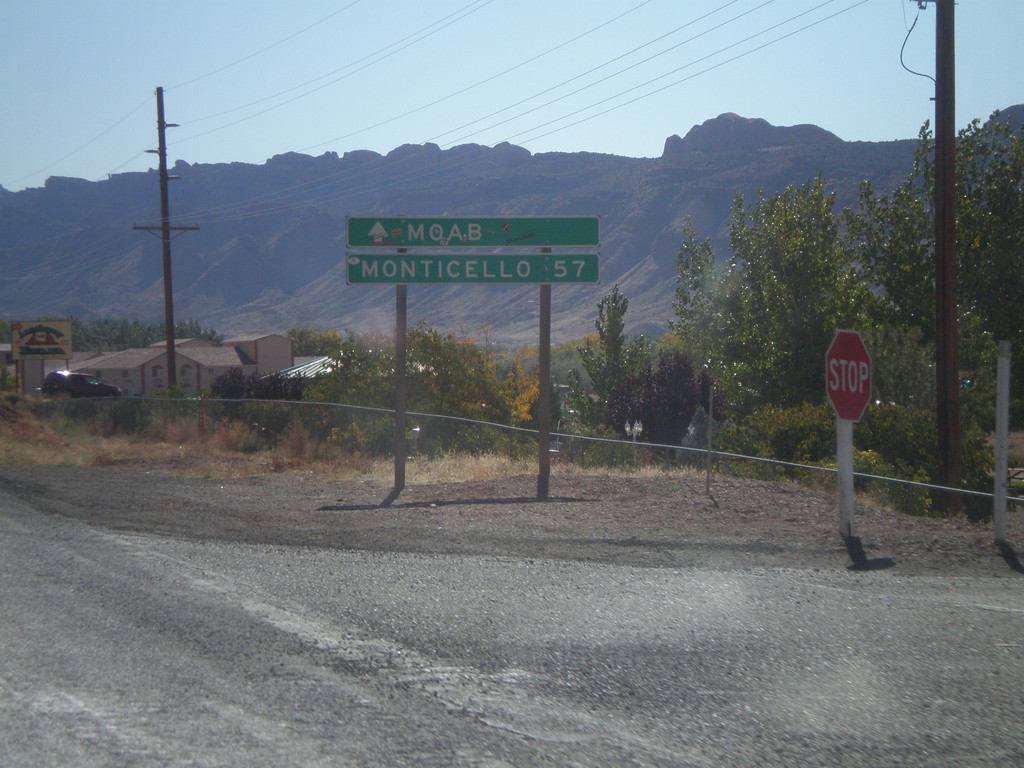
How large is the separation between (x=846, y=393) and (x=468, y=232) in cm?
713

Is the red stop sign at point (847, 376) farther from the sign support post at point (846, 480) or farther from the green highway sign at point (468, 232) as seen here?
the green highway sign at point (468, 232)

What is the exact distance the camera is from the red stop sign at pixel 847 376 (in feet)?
34.7

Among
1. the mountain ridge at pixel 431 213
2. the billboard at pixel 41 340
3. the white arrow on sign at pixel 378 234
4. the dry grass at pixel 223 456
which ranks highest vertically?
the mountain ridge at pixel 431 213

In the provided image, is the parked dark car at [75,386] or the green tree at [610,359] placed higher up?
the green tree at [610,359]

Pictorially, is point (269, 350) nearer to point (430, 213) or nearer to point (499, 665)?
point (430, 213)

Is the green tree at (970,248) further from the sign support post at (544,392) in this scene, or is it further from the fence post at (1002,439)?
the fence post at (1002,439)

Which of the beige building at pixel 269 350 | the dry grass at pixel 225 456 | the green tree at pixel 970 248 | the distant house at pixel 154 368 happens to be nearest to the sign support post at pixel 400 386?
the dry grass at pixel 225 456

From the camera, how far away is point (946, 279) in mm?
16500

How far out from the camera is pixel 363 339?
38.7 m

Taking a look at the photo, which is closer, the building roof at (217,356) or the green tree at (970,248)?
the green tree at (970,248)

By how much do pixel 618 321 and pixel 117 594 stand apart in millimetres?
37861

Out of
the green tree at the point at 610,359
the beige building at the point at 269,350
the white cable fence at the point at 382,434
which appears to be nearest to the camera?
the white cable fence at the point at 382,434

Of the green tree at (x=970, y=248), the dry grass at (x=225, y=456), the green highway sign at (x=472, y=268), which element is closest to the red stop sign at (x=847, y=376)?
the green highway sign at (x=472, y=268)

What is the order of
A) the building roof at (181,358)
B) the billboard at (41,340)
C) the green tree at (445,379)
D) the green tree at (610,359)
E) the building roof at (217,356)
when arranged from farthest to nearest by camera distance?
1. the building roof at (217,356)
2. the building roof at (181,358)
3. the billboard at (41,340)
4. the green tree at (610,359)
5. the green tree at (445,379)
